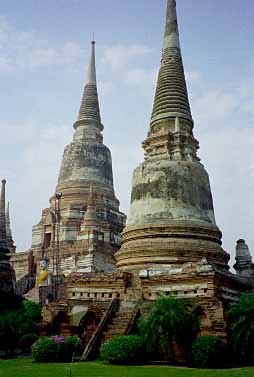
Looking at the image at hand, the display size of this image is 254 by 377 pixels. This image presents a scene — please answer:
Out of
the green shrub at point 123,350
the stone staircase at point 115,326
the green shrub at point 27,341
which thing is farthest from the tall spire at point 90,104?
the green shrub at point 123,350

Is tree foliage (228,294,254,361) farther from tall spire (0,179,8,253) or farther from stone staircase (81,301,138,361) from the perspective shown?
tall spire (0,179,8,253)

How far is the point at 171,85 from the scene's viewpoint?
83.5ft

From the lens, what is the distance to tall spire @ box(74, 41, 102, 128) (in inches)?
1677

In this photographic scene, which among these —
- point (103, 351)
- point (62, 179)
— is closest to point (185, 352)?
point (103, 351)

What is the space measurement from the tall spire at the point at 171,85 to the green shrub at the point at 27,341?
11983mm

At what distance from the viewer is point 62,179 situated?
4075 cm

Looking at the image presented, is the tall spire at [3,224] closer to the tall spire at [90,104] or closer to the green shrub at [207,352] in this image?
the tall spire at [90,104]

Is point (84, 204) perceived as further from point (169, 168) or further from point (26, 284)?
point (169, 168)

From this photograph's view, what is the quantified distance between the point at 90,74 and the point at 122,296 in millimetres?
29957

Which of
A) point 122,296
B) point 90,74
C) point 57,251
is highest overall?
point 90,74

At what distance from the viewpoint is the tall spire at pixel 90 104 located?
4259cm

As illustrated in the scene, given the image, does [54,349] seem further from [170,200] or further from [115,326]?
[170,200]

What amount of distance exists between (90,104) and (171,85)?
18.7 meters

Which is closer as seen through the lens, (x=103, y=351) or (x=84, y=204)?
(x=103, y=351)
